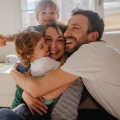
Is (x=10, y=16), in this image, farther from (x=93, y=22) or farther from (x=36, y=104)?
(x=36, y=104)

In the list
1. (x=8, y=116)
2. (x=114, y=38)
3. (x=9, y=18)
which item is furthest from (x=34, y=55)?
(x=9, y=18)

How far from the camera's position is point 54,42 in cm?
114

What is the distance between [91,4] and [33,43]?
1.33 meters

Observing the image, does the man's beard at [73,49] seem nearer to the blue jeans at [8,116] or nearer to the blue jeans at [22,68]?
the blue jeans at [22,68]

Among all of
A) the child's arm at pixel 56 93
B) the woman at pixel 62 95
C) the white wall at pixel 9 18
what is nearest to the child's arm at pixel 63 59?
the woman at pixel 62 95

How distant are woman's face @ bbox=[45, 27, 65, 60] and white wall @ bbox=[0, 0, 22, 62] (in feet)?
3.65

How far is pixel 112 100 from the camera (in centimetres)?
93

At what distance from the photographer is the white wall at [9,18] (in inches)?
84.5

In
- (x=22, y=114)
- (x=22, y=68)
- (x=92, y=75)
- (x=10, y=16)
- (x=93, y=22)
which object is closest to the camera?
(x=92, y=75)

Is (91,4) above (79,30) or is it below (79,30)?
above

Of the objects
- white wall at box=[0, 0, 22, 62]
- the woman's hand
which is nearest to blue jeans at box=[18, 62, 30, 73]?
the woman's hand

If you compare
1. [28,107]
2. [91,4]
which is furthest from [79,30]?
[91,4]

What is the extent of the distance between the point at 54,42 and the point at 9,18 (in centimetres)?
125

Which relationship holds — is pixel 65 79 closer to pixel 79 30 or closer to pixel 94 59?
pixel 94 59
